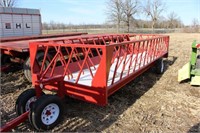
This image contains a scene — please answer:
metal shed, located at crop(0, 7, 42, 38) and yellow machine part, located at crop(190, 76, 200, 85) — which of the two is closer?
yellow machine part, located at crop(190, 76, 200, 85)

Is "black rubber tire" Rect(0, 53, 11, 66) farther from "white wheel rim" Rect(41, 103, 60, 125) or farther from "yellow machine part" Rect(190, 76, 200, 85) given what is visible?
"yellow machine part" Rect(190, 76, 200, 85)

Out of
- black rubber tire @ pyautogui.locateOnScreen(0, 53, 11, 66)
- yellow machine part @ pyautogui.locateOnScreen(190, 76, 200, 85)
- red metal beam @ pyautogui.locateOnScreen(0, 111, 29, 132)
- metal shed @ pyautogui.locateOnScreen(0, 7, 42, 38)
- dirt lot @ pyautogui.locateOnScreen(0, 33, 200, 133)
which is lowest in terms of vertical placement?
Answer: dirt lot @ pyautogui.locateOnScreen(0, 33, 200, 133)

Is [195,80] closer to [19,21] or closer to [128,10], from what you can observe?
[19,21]

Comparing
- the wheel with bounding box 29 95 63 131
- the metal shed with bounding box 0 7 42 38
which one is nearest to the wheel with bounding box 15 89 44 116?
the wheel with bounding box 29 95 63 131

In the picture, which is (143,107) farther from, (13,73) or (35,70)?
(13,73)

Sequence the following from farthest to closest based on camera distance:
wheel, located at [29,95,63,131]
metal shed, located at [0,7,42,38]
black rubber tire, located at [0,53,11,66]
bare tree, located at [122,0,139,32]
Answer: bare tree, located at [122,0,139,32] < metal shed, located at [0,7,42,38] < black rubber tire, located at [0,53,11,66] < wheel, located at [29,95,63,131]

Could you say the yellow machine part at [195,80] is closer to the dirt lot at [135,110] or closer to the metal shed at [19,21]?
the dirt lot at [135,110]

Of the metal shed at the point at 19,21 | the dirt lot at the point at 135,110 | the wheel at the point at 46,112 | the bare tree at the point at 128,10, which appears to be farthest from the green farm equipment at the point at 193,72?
the bare tree at the point at 128,10

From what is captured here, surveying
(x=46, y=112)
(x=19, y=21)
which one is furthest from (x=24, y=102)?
(x=19, y=21)

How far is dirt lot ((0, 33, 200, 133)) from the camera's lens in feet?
10.3

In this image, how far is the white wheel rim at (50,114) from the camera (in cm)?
285

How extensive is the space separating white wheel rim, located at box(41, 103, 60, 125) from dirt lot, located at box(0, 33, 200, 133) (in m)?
0.18

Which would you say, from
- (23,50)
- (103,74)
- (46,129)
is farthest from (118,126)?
(23,50)

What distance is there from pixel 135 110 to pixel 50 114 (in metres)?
1.59
